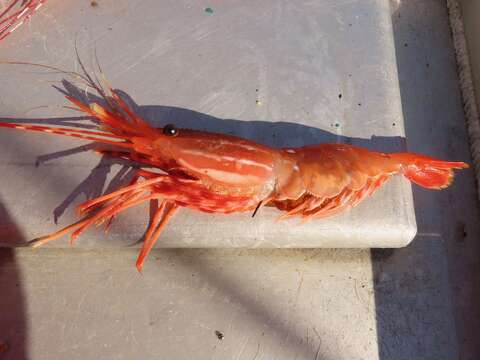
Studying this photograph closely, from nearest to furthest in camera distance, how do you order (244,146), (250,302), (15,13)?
1. (244,146)
2. (250,302)
3. (15,13)

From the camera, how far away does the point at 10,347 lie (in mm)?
1895

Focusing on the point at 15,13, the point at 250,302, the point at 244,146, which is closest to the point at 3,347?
the point at 250,302

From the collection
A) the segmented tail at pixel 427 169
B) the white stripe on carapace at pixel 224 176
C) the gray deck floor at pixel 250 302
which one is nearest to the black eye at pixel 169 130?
the white stripe on carapace at pixel 224 176

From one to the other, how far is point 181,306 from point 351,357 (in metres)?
0.77

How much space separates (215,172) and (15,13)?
1.33 meters

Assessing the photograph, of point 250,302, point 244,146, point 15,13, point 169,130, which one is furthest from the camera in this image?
point 15,13

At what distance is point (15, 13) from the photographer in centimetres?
222

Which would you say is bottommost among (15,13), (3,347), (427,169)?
(427,169)

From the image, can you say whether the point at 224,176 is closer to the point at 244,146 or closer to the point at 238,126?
the point at 244,146

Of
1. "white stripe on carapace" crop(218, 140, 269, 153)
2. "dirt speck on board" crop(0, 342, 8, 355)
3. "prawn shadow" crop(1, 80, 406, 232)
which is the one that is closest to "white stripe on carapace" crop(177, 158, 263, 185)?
"white stripe on carapace" crop(218, 140, 269, 153)

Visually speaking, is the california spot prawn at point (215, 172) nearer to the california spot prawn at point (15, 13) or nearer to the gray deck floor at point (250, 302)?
the gray deck floor at point (250, 302)

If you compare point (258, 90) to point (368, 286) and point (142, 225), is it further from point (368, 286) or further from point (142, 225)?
point (368, 286)

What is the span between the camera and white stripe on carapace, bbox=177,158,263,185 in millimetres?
1779

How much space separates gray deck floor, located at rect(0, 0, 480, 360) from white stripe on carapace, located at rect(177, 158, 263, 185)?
442 mm
